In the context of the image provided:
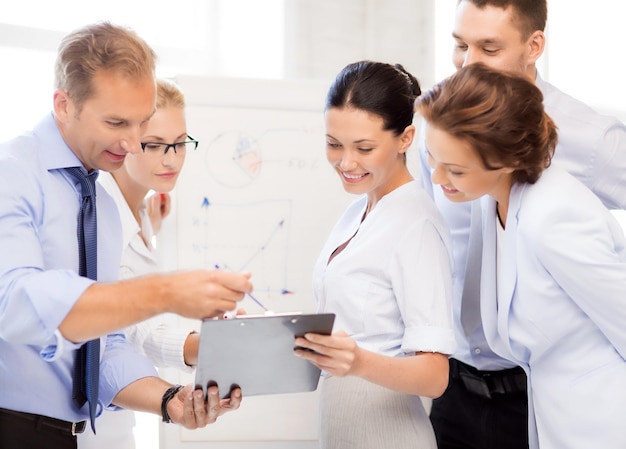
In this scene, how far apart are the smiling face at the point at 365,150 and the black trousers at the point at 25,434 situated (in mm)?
847

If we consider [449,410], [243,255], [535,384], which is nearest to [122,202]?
[243,255]

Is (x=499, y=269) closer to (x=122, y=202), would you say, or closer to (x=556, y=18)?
(x=122, y=202)

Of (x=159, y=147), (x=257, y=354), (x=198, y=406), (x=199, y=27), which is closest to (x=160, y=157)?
(x=159, y=147)

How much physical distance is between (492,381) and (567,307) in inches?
15.8

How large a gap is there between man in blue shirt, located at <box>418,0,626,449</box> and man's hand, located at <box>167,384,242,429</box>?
626 mm

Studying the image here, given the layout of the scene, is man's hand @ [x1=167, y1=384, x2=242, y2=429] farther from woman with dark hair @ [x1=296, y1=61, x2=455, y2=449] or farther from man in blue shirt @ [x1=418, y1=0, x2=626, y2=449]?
man in blue shirt @ [x1=418, y1=0, x2=626, y2=449]

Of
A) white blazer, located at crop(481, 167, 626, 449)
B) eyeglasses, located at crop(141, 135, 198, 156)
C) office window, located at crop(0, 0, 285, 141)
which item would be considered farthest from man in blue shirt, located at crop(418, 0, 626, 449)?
office window, located at crop(0, 0, 285, 141)

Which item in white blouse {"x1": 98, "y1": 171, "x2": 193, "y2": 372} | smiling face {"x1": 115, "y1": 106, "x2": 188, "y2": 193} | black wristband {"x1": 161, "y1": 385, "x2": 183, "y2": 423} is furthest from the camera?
smiling face {"x1": 115, "y1": 106, "x2": 188, "y2": 193}

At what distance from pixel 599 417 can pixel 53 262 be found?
112 cm

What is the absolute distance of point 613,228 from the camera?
1564 mm

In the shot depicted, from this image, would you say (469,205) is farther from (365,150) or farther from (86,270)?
(86,270)

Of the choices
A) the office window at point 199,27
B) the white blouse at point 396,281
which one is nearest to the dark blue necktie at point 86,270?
the white blouse at point 396,281

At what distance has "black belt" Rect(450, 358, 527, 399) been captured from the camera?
187cm

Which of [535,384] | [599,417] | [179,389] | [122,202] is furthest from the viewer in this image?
[122,202]
